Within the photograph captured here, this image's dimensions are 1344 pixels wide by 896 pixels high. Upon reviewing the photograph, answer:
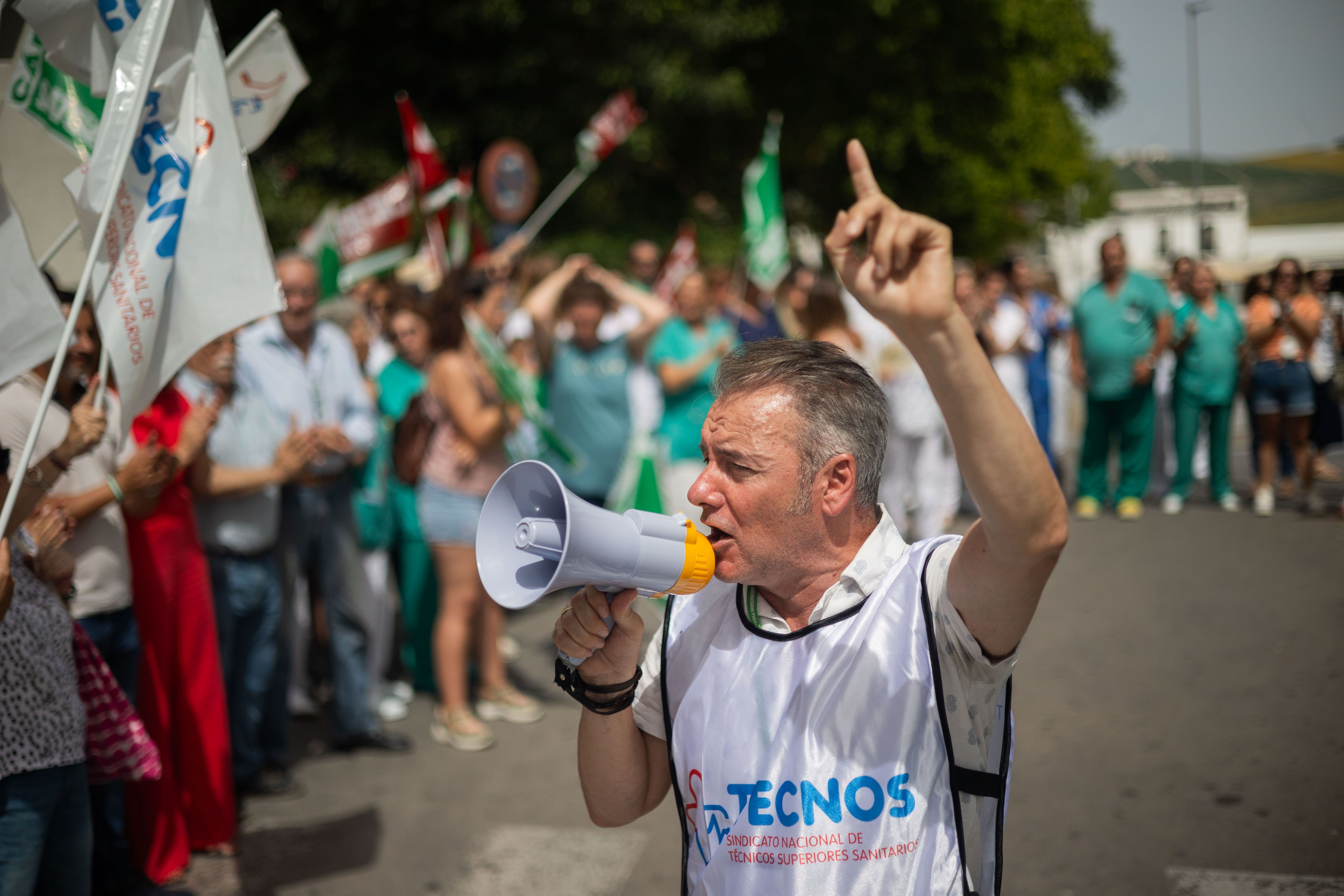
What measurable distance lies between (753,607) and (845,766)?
0.31 m

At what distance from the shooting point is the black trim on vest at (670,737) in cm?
193

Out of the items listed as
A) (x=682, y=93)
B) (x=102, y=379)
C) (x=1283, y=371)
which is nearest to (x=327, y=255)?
(x=102, y=379)

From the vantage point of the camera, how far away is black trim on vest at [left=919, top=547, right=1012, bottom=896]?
5.67 ft

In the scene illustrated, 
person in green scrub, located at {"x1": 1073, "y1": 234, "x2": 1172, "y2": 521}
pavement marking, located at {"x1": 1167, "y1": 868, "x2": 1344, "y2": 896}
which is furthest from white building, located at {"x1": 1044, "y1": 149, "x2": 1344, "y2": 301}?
pavement marking, located at {"x1": 1167, "y1": 868, "x2": 1344, "y2": 896}

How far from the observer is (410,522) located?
5363 mm

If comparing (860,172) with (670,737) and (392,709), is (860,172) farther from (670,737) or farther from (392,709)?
(392,709)

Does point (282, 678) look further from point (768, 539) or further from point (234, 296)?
point (768, 539)

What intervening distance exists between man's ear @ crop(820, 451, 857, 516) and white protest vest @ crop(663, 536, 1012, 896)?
145mm

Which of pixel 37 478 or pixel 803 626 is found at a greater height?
pixel 37 478

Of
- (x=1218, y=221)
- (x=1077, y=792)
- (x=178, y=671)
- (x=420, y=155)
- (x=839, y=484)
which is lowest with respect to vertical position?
(x=1077, y=792)

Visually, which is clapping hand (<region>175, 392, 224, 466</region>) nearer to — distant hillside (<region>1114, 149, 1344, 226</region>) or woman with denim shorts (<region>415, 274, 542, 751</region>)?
woman with denim shorts (<region>415, 274, 542, 751</region>)

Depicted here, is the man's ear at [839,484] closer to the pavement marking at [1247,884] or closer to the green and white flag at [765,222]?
the pavement marking at [1247,884]

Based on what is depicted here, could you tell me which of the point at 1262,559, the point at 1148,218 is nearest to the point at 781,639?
the point at 1262,559

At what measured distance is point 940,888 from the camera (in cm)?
171
